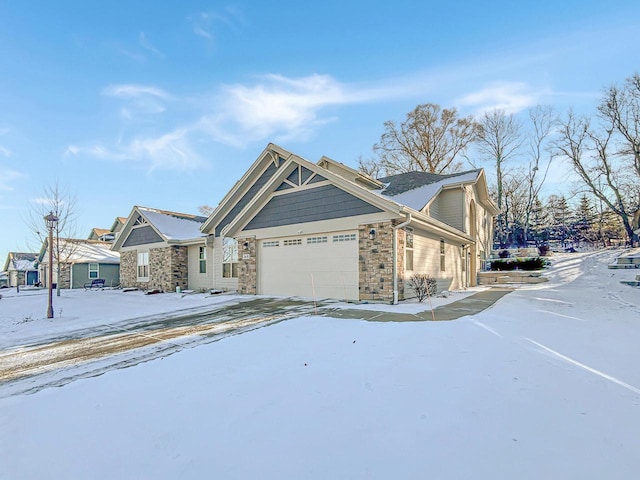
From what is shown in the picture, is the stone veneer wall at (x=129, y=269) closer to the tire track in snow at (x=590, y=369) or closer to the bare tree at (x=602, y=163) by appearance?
the tire track in snow at (x=590, y=369)

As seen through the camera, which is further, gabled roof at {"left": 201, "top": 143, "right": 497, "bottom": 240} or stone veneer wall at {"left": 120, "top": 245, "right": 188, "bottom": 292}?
stone veneer wall at {"left": 120, "top": 245, "right": 188, "bottom": 292}

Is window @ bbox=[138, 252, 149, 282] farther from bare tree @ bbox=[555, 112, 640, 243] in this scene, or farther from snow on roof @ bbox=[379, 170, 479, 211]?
bare tree @ bbox=[555, 112, 640, 243]

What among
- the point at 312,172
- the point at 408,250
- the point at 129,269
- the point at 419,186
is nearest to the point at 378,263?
the point at 408,250

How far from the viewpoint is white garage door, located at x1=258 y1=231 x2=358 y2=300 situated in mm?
11016

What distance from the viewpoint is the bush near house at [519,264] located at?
776 inches

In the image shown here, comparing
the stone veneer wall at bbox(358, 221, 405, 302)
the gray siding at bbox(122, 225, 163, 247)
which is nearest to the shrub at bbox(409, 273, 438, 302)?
the stone veneer wall at bbox(358, 221, 405, 302)

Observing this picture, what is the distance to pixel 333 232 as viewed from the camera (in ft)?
37.5

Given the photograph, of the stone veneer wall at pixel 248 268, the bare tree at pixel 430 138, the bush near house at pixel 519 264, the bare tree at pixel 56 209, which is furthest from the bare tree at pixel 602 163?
the bare tree at pixel 56 209

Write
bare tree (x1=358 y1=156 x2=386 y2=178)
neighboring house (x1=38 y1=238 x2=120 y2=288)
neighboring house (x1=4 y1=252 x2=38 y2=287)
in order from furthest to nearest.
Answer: neighboring house (x1=4 y1=252 x2=38 y2=287) → bare tree (x1=358 y1=156 x2=386 y2=178) → neighboring house (x1=38 y1=238 x2=120 y2=288)

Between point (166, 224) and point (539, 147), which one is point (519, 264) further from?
point (166, 224)

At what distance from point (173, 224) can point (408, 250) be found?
47.3 feet

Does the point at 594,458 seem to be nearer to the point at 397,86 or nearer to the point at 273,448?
the point at 273,448

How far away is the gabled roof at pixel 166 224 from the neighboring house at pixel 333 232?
4.99ft

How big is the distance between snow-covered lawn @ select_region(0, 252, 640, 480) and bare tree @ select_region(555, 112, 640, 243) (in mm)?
27836
